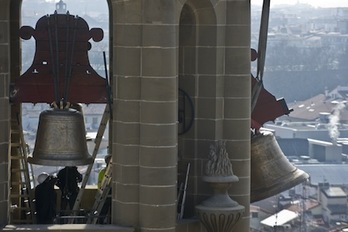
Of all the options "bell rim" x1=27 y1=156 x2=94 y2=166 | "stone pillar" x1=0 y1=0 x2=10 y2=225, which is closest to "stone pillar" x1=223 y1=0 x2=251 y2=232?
"bell rim" x1=27 y1=156 x2=94 y2=166

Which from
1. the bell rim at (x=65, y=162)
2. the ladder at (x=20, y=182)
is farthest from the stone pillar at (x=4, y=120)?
the ladder at (x=20, y=182)

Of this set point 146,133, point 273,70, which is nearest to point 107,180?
point 146,133

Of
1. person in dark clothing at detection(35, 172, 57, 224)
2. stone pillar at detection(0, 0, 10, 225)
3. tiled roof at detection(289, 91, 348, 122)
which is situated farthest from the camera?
tiled roof at detection(289, 91, 348, 122)

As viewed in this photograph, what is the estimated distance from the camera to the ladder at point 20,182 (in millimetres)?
20391

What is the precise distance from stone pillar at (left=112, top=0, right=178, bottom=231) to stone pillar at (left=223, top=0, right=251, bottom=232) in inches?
54.5

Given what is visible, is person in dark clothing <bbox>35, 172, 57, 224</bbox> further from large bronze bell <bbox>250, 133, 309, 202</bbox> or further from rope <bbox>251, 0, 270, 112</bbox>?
rope <bbox>251, 0, 270, 112</bbox>

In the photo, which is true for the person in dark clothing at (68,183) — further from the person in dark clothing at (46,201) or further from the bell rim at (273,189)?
the bell rim at (273,189)

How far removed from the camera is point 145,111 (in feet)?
61.9

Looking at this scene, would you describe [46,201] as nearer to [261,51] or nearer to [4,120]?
[4,120]

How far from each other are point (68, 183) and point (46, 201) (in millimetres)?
1279

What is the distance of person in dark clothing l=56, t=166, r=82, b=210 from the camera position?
2134cm

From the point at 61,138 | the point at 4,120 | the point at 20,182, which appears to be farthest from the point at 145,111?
the point at 20,182

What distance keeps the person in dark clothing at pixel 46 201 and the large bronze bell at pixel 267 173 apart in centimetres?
270

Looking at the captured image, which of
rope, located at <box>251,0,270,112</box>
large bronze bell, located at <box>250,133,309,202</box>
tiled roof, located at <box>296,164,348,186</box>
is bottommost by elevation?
tiled roof, located at <box>296,164,348,186</box>
